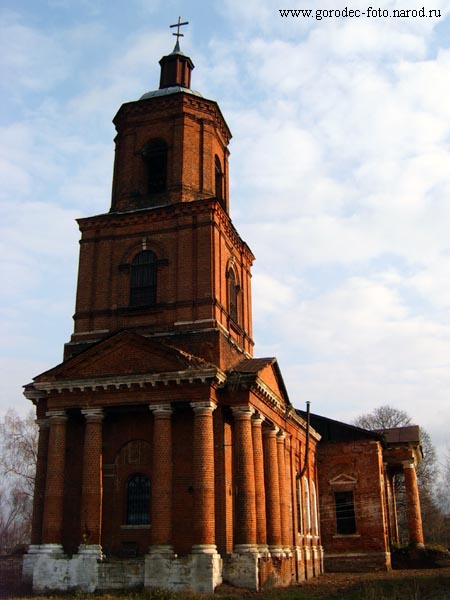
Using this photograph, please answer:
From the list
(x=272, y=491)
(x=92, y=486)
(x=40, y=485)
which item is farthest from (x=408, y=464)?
(x=40, y=485)

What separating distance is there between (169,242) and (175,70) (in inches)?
321

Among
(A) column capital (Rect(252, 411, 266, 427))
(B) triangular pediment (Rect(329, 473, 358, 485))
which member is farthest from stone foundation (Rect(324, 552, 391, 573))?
(A) column capital (Rect(252, 411, 266, 427))

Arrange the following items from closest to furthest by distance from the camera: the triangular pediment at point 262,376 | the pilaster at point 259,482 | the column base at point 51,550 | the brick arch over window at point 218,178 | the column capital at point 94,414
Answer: the column base at point 51,550 → the column capital at point 94,414 → the triangular pediment at point 262,376 → the pilaster at point 259,482 → the brick arch over window at point 218,178

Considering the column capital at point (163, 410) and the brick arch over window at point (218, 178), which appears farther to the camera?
the brick arch over window at point (218, 178)

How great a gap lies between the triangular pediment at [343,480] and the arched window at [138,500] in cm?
1560

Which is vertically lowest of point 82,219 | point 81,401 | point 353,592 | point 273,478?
point 353,592

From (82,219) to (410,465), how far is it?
22815 millimetres

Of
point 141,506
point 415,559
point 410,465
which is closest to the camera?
point 141,506

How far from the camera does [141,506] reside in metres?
19.6

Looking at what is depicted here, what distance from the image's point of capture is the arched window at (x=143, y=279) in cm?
2273

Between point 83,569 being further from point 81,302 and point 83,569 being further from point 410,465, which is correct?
point 410,465

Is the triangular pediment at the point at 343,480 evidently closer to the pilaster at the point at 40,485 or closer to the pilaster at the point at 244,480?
the pilaster at the point at 244,480

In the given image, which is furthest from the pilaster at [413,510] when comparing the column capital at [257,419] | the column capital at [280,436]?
the column capital at [257,419]

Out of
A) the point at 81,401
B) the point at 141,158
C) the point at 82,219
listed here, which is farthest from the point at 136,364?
the point at 141,158
